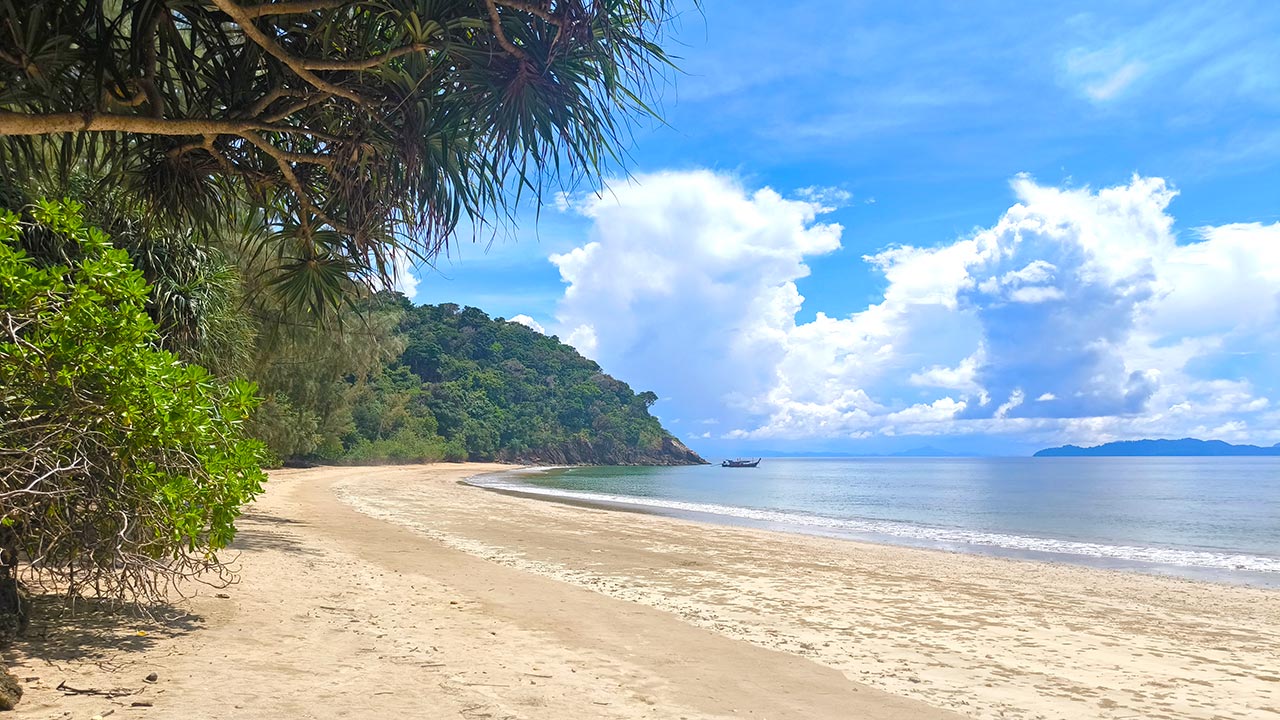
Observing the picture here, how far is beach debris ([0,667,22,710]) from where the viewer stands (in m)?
3.38

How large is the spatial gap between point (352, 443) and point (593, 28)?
63452 millimetres

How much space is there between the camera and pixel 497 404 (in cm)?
9756

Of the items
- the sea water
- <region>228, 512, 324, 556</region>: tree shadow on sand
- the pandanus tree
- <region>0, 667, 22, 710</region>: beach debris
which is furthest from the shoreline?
<region>0, 667, 22, 710</region>: beach debris

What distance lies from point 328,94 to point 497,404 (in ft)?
312

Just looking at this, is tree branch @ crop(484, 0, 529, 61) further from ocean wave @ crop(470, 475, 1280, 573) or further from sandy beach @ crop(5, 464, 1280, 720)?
ocean wave @ crop(470, 475, 1280, 573)

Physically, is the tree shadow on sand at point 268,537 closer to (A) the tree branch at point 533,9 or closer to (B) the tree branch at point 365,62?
(B) the tree branch at point 365,62

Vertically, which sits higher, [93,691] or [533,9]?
[533,9]

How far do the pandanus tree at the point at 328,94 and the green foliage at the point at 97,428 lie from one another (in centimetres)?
69

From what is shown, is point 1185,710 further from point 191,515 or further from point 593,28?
point 191,515

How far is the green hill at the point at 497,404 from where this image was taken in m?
72.1

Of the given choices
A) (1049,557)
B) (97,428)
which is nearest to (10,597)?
(97,428)

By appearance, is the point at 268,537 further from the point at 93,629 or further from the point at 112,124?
the point at 112,124

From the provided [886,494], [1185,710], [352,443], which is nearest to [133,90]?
[1185,710]

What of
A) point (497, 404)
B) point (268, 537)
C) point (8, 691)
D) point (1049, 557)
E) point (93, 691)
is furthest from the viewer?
point (497, 404)
